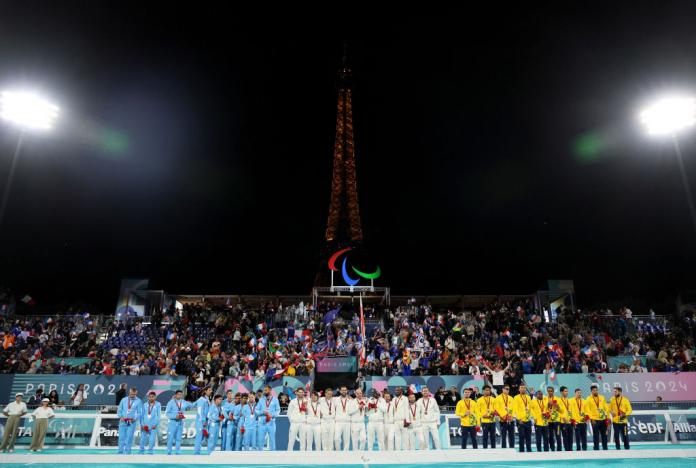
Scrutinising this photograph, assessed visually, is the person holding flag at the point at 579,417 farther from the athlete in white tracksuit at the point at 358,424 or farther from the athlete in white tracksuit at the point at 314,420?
the athlete in white tracksuit at the point at 314,420

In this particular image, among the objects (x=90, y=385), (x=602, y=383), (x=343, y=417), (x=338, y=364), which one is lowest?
(x=343, y=417)

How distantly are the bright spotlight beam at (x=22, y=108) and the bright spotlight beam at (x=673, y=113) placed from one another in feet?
77.5

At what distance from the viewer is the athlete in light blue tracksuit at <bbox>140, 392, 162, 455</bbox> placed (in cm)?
1642

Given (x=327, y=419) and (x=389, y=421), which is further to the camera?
(x=327, y=419)

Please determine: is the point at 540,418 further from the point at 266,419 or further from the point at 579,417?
the point at 266,419

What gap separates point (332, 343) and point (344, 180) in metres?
51.6

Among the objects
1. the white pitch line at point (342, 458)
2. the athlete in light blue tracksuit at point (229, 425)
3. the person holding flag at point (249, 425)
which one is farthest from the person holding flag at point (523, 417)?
the athlete in light blue tracksuit at point (229, 425)

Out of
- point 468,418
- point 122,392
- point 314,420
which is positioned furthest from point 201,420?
point 468,418

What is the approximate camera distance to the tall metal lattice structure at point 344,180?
246ft

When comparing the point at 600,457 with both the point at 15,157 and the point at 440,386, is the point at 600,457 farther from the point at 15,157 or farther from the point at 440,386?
the point at 15,157

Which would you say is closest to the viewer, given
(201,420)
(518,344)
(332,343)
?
(201,420)

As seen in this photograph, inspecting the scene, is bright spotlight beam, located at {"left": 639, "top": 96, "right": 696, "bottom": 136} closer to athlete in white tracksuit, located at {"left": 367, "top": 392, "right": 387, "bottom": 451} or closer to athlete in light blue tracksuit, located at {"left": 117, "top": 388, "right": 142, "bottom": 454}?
athlete in white tracksuit, located at {"left": 367, "top": 392, "right": 387, "bottom": 451}

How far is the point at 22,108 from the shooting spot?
748 inches

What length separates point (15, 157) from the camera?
1783 centimetres
